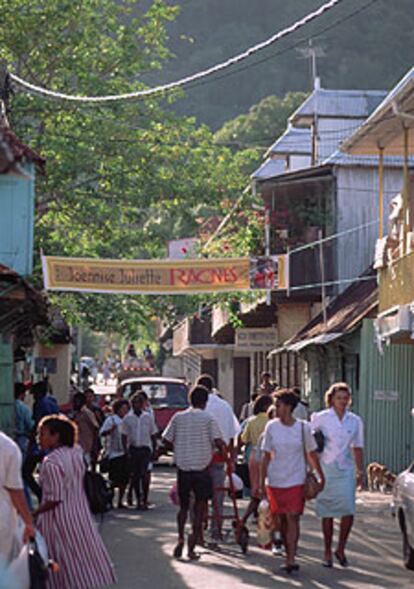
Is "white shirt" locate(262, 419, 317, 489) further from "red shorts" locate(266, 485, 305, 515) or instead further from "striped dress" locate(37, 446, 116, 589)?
"striped dress" locate(37, 446, 116, 589)

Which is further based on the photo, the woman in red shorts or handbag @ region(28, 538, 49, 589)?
the woman in red shorts

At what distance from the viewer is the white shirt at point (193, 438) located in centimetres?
1346

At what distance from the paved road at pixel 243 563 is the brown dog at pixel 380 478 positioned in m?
4.21

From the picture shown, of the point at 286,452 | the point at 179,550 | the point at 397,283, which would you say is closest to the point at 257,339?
the point at 397,283

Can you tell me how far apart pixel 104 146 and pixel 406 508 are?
17.6 meters

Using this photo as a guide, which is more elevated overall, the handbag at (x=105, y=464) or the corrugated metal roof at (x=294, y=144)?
the corrugated metal roof at (x=294, y=144)

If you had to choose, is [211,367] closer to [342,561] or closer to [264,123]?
[264,123]

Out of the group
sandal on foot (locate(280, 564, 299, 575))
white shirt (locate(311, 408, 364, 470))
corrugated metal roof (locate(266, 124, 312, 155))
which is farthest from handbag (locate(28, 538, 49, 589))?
corrugated metal roof (locate(266, 124, 312, 155))

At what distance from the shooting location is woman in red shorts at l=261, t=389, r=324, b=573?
1233 cm

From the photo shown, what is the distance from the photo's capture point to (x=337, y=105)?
3778cm

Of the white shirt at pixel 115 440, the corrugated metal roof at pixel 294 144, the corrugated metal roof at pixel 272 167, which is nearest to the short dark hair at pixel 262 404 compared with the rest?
the white shirt at pixel 115 440

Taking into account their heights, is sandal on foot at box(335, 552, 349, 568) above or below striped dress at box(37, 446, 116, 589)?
below

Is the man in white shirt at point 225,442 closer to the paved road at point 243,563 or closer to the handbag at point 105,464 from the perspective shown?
the paved road at point 243,563

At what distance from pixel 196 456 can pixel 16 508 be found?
555 centimetres
